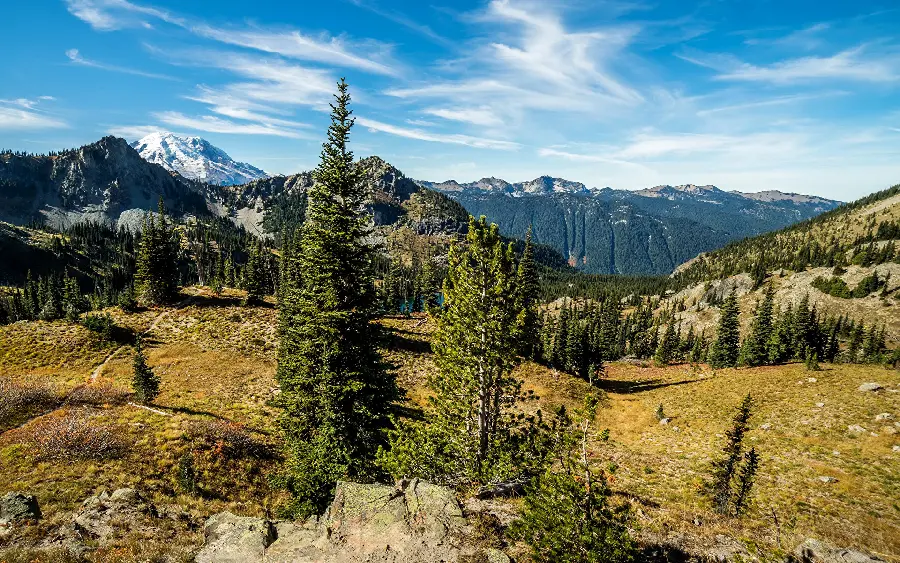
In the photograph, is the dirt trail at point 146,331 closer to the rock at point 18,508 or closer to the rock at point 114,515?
the rock at point 114,515

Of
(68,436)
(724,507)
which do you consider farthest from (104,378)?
(724,507)

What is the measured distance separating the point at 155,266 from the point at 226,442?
180 ft

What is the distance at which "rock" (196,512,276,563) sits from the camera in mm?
11289

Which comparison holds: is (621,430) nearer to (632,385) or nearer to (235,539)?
(632,385)

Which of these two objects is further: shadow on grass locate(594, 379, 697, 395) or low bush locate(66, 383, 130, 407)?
shadow on grass locate(594, 379, 697, 395)

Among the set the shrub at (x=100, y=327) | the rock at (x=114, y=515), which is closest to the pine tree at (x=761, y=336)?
the rock at (x=114, y=515)

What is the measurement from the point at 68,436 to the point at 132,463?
488 cm

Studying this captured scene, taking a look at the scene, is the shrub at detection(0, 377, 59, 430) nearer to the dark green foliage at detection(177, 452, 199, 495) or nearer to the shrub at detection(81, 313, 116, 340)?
the dark green foliage at detection(177, 452, 199, 495)

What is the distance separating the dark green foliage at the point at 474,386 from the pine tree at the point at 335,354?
3.08 meters

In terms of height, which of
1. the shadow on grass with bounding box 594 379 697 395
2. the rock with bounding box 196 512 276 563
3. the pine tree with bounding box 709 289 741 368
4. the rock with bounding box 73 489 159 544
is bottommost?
the shadow on grass with bounding box 594 379 697 395

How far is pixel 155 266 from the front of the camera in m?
66.7

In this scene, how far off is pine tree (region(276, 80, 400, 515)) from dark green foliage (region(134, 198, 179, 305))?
2549 inches

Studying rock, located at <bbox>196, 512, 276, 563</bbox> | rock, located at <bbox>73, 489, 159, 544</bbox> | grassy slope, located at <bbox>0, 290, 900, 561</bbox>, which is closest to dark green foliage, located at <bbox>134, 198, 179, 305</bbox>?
grassy slope, located at <bbox>0, 290, 900, 561</bbox>

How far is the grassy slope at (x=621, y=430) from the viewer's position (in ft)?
59.5
